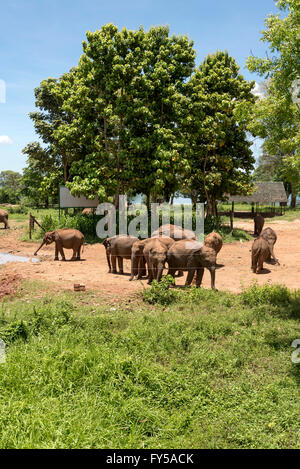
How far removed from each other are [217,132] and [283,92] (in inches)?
596

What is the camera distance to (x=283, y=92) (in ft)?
26.6

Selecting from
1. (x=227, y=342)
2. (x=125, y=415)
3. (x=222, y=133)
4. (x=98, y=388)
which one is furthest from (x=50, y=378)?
(x=222, y=133)

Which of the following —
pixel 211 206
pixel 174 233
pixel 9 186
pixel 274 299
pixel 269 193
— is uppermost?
pixel 9 186

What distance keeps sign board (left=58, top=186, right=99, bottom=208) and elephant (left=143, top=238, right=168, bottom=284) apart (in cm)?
1125

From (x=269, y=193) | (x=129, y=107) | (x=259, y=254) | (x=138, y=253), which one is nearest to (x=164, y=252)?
(x=138, y=253)

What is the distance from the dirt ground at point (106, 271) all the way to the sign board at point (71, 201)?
124 inches

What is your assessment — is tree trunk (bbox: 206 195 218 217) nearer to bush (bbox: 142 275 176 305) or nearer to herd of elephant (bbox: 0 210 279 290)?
herd of elephant (bbox: 0 210 279 290)

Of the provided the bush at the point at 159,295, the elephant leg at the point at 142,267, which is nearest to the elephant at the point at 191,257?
the bush at the point at 159,295

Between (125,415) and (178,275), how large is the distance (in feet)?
24.8

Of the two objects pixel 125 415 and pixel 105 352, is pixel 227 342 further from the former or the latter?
pixel 125 415

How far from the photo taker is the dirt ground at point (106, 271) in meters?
10.4

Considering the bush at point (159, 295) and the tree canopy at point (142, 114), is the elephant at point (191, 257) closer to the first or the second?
the bush at point (159, 295)

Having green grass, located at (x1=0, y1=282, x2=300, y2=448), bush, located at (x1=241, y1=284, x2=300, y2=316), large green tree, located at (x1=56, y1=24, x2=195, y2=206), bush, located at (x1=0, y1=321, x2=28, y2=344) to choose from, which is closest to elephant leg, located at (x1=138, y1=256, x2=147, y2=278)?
green grass, located at (x1=0, y1=282, x2=300, y2=448)

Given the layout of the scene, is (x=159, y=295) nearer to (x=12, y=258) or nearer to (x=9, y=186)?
(x=12, y=258)
